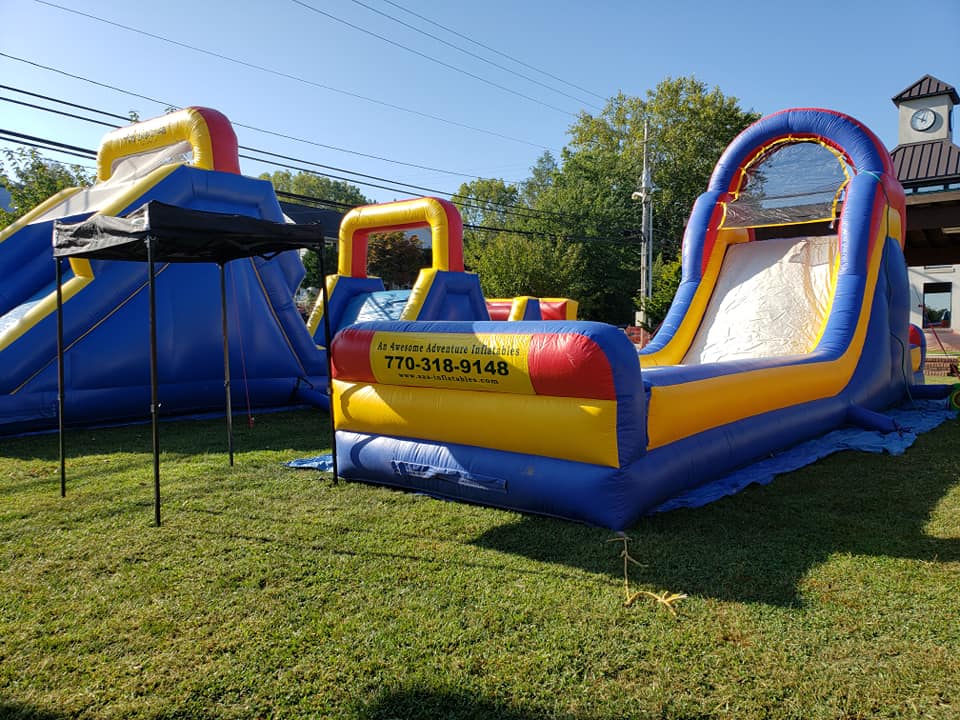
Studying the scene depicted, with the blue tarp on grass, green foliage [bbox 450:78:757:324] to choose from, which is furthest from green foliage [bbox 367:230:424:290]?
the blue tarp on grass

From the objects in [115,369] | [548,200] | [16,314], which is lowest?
[115,369]

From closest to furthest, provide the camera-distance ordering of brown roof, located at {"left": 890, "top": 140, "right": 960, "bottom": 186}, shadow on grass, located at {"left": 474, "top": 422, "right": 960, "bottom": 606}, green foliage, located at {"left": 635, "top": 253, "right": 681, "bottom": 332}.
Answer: shadow on grass, located at {"left": 474, "top": 422, "right": 960, "bottom": 606} < green foliage, located at {"left": 635, "top": 253, "right": 681, "bottom": 332} < brown roof, located at {"left": 890, "top": 140, "right": 960, "bottom": 186}

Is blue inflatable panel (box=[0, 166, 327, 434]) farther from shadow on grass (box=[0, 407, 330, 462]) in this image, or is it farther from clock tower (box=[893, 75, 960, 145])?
clock tower (box=[893, 75, 960, 145])

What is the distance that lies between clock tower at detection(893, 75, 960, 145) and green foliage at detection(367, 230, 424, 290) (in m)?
21.3

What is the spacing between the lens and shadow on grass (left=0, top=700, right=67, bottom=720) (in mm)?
2158

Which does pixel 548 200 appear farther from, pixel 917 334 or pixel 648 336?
pixel 917 334

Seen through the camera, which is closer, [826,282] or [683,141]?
[826,282]

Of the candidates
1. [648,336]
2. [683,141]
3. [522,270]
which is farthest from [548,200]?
[648,336]

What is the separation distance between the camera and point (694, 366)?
185 inches

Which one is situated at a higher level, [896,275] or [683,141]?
[683,141]

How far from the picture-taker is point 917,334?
9.70 meters

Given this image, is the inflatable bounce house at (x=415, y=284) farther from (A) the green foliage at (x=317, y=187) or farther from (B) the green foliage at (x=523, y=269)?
(A) the green foliage at (x=317, y=187)

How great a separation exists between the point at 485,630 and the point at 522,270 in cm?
2688

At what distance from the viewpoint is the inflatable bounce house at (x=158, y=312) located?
7191 mm
